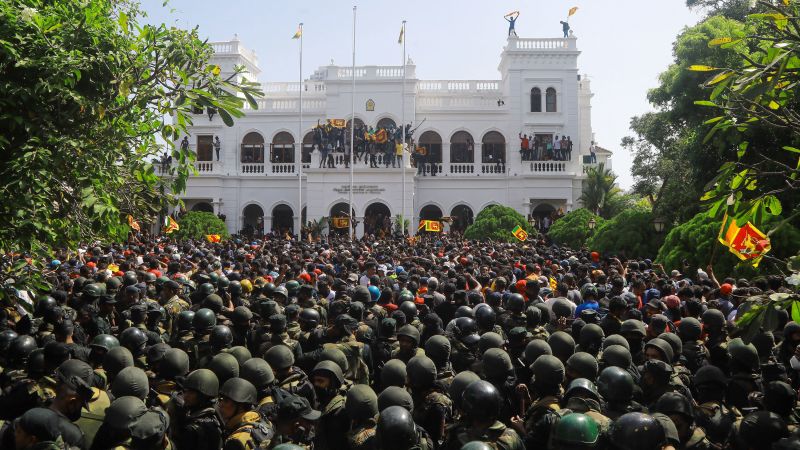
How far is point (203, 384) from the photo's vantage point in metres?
4.34

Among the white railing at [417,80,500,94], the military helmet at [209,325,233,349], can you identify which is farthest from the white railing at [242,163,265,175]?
the military helmet at [209,325,233,349]

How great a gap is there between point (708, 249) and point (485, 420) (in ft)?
32.4

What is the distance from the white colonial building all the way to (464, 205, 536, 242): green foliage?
23.7 feet

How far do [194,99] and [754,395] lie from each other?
4.70 metres

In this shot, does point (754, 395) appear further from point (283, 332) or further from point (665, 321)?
point (283, 332)

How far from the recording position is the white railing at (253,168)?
33.8 metres

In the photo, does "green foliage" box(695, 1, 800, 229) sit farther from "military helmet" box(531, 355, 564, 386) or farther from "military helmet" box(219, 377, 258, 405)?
"military helmet" box(219, 377, 258, 405)

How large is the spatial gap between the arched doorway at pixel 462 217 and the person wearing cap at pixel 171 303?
24.2m

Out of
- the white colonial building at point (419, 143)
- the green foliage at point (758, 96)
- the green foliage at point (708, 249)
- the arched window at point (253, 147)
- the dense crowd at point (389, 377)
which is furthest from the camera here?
the arched window at point (253, 147)

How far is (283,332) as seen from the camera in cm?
659

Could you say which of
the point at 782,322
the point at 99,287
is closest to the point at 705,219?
the point at 782,322

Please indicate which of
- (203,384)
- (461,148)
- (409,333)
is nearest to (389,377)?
(409,333)

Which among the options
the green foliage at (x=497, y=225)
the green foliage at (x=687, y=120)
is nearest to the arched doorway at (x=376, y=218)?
the green foliage at (x=497, y=225)

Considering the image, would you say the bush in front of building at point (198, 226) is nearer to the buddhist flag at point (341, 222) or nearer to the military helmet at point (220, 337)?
the buddhist flag at point (341, 222)
